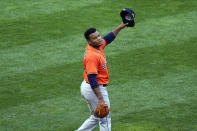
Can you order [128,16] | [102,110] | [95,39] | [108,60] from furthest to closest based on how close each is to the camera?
1. [108,60]
2. [128,16]
3. [95,39]
4. [102,110]

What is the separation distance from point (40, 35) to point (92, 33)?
4519 millimetres

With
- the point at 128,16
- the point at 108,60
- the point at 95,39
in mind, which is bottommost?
the point at 108,60

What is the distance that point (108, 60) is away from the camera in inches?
381

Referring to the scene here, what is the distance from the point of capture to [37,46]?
34.0 ft

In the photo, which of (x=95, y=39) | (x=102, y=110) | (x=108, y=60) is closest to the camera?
(x=102, y=110)

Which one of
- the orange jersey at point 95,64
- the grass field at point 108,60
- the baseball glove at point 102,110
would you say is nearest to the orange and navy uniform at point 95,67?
the orange jersey at point 95,64

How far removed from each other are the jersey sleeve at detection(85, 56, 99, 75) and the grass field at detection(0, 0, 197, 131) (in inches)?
50.6

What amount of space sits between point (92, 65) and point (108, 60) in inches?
133

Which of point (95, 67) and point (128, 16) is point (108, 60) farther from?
point (95, 67)

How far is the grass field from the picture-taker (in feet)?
24.9

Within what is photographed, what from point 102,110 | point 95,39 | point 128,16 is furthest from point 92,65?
point 128,16

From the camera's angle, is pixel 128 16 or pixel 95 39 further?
pixel 128 16

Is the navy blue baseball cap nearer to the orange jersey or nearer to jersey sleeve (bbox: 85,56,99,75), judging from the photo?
the orange jersey

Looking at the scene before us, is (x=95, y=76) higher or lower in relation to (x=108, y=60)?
Result: higher
